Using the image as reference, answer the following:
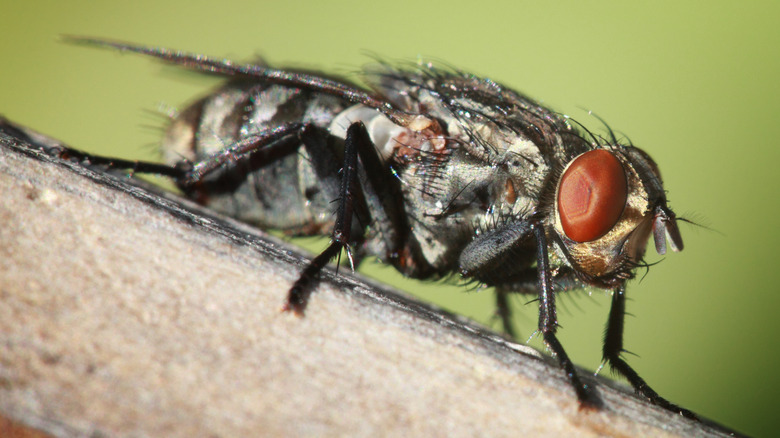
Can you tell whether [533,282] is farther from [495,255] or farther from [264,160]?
[264,160]

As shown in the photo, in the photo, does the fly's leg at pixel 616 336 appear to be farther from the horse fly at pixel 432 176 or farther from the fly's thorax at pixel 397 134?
the fly's thorax at pixel 397 134

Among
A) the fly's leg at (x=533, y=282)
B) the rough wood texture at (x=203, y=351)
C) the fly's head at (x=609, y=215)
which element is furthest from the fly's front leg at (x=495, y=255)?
the rough wood texture at (x=203, y=351)

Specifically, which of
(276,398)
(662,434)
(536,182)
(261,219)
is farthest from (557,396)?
(261,219)

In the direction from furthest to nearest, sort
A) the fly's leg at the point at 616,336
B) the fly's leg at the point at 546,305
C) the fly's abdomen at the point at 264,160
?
the fly's abdomen at the point at 264,160 → the fly's leg at the point at 616,336 → the fly's leg at the point at 546,305

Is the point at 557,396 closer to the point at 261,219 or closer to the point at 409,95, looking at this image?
the point at 409,95

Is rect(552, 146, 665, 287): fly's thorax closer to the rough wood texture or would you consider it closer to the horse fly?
the horse fly

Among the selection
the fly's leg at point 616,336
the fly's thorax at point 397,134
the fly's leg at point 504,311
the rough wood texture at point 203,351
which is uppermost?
the fly's thorax at point 397,134

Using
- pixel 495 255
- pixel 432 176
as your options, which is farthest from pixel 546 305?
pixel 432 176
